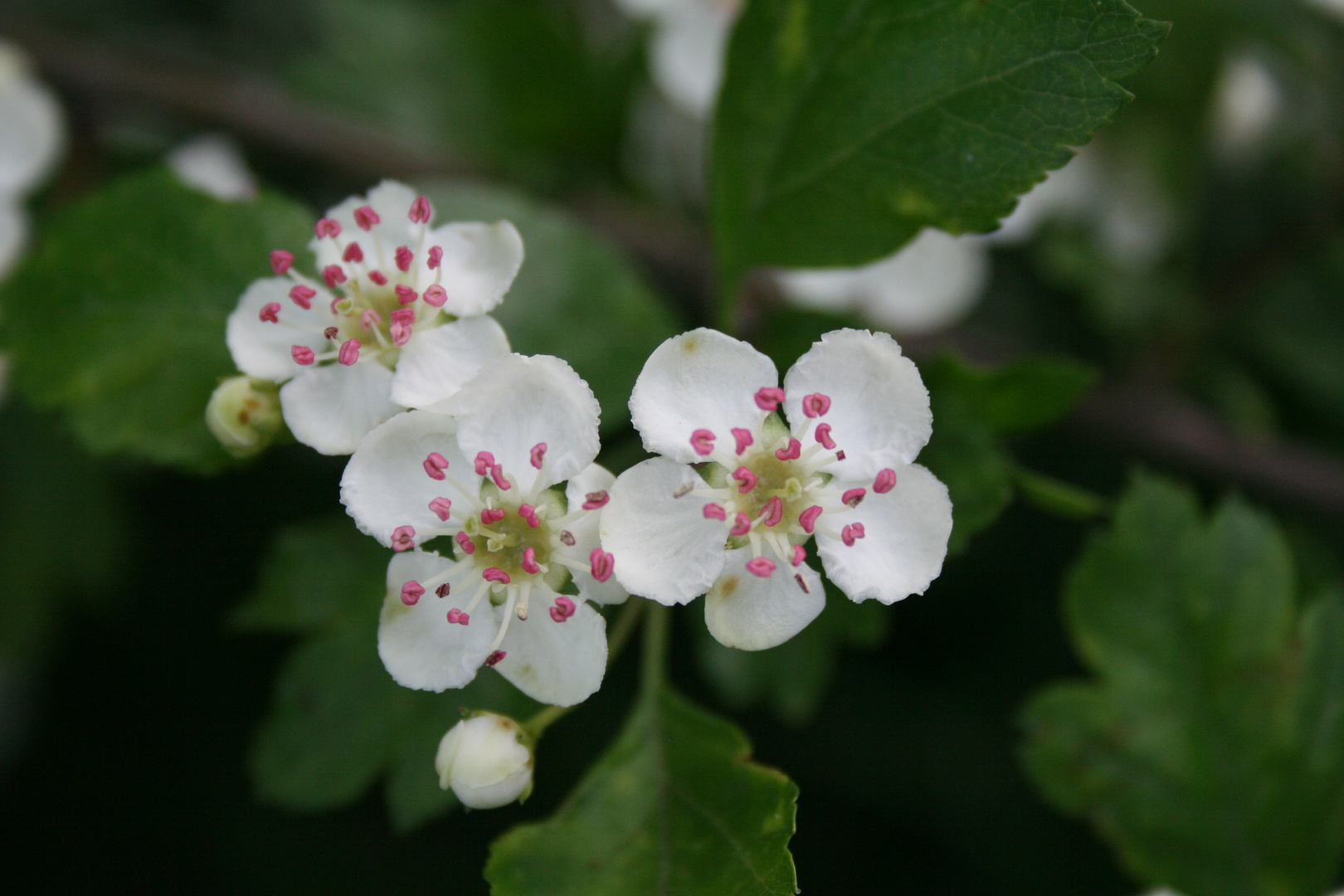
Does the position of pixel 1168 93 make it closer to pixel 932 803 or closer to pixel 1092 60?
pixel 1092 60

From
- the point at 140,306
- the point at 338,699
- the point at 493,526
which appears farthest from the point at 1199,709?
the point at 140,306

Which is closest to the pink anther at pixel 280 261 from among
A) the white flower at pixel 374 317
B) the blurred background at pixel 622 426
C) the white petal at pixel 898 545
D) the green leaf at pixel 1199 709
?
the white flower at pixel 374 317

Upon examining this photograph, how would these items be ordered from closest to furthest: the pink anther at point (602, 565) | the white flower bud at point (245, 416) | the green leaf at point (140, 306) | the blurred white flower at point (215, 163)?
the pink anther at point (602, 565) < the white flower bud at point (245, 416) < the green leaf at point (140, 306) < the blurred white flower at point (215, 163)

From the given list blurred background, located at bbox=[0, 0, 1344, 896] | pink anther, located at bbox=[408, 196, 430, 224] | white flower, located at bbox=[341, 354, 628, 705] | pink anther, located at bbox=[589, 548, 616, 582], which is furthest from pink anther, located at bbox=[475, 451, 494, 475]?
blurred background, located at bbox=[0, 0, 1344, 896]

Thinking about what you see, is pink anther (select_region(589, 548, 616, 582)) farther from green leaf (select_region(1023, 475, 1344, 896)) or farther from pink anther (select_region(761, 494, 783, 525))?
green leaf (select_region(1023, 475, 1344, 896))

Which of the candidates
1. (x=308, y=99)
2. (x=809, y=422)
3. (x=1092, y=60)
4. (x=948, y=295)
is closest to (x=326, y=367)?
(x=809, y=422)

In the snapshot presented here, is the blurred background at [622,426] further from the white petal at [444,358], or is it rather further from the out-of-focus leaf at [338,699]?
the white petal at [444,358]
